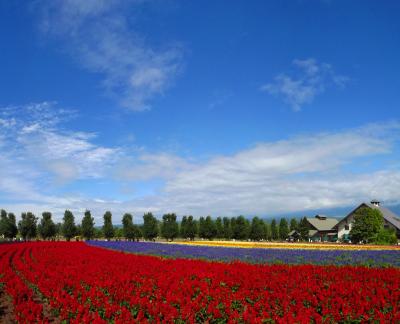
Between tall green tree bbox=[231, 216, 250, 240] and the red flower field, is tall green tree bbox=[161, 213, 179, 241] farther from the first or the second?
the red flower field

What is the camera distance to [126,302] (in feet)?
36.3

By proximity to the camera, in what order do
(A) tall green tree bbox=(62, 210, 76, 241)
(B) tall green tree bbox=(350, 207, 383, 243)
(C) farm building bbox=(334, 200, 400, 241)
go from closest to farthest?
(B) tall green tree bbox=(350, 207, 383, 243) < (C) farm building bbox=(334, 200, 400, 241) < (A) tall green tree bbox=(62, 210, 76, 241)

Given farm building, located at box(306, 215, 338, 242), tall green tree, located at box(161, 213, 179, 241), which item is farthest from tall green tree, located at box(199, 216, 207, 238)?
farm building, located at box(306, 215, 338, 242)

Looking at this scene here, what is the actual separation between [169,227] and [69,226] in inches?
852

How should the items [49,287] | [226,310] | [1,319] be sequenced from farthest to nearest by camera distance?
[49,287] → [1,319] → [226,310]

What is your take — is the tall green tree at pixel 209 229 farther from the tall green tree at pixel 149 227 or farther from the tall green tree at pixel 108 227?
the tall green tree at pixel 108 227

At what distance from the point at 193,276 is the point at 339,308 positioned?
21.9 feet

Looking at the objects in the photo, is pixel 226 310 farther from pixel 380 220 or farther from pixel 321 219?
pixel 321 219

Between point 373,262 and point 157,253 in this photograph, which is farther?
point 157,253

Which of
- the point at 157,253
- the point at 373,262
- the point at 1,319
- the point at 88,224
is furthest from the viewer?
the point at 88,224

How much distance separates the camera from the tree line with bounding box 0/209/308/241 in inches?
3095

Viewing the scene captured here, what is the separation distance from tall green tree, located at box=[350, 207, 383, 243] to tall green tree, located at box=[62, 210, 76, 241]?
56023 mm

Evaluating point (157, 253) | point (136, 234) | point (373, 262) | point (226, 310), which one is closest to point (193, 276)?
point (226, 310)

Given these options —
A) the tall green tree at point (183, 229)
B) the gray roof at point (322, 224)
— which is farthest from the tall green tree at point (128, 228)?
the gray roof at point (322, 224)
